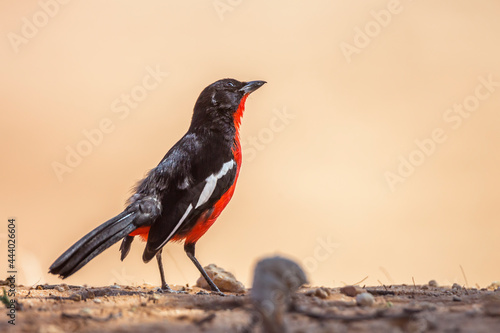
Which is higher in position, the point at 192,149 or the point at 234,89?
the point at 234,89

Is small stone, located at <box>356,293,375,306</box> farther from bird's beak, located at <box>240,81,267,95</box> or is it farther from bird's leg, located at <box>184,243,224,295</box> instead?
bird's beak, located at <box>240,81,267,95</box>

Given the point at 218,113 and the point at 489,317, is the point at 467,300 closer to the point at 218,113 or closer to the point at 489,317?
the point at 489,317

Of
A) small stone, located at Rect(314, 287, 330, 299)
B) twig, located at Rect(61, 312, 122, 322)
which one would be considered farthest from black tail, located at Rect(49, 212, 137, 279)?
small stone, located at Rect(314, 287, 330, 299)

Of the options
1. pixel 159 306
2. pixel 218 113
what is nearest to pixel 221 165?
pixel 218 113

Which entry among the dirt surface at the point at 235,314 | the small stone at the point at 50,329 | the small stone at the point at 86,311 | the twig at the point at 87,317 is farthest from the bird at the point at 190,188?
the small stone at the point at 50,329

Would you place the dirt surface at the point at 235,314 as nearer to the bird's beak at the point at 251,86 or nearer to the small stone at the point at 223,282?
the small stone at the point at 223,282

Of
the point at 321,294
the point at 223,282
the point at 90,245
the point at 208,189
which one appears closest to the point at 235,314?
the point at 321,294

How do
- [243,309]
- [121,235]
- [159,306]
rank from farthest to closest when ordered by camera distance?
[121,235], [159,306], [243,309]
